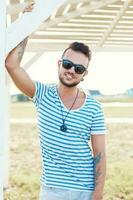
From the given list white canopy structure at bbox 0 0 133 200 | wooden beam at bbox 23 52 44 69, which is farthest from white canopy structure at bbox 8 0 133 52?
wooden beam at bbox 23 52 44 69

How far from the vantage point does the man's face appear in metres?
2.73

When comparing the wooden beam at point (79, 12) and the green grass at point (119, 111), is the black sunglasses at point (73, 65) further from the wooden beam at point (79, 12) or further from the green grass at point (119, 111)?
the green grass at point (119, 111)

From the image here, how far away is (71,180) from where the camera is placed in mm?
2756

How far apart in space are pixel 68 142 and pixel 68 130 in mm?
59

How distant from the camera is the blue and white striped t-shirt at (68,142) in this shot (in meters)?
2.72

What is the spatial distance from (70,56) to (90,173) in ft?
1.96

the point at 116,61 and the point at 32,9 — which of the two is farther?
the point at 116,61

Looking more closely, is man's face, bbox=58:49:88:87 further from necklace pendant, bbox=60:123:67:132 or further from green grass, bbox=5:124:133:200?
green grass, bbox=5:124:133:200

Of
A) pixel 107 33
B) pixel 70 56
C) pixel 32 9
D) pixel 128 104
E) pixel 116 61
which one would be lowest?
pixel 128 104

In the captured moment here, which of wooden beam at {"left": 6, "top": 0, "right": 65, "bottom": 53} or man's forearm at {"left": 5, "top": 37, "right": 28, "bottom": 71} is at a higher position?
wooden beam at {"left": 6, "top": 0, "right": 65, "bottom": 53}

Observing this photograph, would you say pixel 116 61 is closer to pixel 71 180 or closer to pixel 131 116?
pixel 131 116

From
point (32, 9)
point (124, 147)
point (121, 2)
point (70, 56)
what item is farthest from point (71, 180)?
point (124, 147)

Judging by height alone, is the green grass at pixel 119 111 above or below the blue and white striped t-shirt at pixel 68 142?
below

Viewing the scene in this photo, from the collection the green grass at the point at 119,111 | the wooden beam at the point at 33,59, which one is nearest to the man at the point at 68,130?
the wooden beam at the point at 33,59
